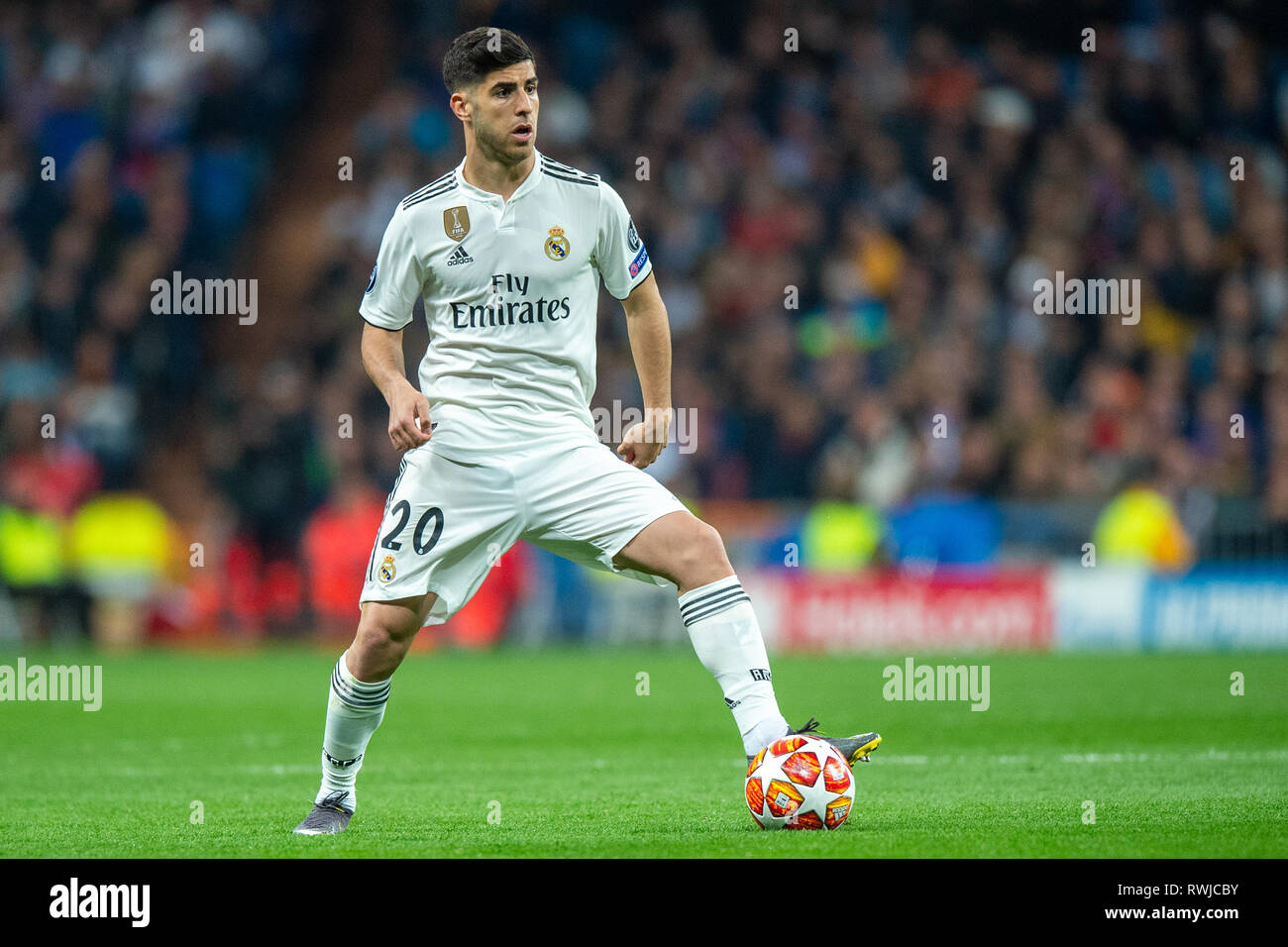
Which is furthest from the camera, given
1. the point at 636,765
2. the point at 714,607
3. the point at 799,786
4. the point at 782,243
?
the point at 782,243

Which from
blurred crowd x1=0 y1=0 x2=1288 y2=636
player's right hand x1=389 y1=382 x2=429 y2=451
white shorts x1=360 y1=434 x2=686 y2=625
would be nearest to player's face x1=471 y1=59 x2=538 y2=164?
player's right hand x1=389 y1=382 x2=429 y2=451

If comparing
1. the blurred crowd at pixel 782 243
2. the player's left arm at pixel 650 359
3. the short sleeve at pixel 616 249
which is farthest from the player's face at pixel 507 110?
the blurred crowd at pixel 782 243

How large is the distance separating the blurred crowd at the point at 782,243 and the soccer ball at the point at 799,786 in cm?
1066

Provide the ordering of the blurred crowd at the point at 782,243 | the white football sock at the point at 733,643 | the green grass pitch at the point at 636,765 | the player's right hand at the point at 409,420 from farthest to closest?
the blurred crowd at the point at 782,243, the white football sock at the point at 733,643, the player's right hand at the point at 409,420, the green grass pitch at the point at 636,765

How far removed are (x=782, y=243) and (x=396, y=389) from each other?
13762 millimetres

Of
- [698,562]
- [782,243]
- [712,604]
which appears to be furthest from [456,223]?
[782,243]

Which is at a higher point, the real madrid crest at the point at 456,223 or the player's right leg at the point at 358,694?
the real madrid crest at the point at 456,223

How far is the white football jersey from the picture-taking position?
20.2 ft

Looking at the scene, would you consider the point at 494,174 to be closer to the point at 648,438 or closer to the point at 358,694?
the point at 648,438

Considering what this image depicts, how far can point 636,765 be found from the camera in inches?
327

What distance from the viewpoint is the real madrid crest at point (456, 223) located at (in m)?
6.16

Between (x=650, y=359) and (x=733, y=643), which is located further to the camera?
(x=650, y=359)

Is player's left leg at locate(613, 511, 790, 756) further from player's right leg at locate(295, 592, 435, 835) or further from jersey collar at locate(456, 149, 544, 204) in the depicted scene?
jersey collar at locate(456, 149, 544, 204)

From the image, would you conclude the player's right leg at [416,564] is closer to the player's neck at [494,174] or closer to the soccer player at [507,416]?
the soccer player at [507,416]
